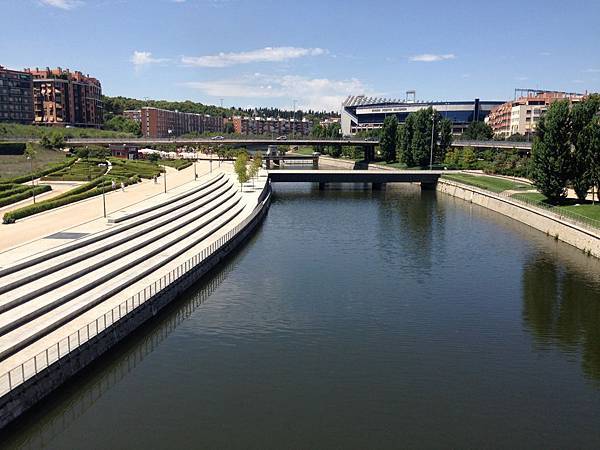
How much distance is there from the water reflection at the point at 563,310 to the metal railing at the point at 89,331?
21.8m

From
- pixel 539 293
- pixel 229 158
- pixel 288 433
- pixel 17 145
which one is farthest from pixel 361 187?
pixel 288 433

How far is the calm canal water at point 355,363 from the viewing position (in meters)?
19.8

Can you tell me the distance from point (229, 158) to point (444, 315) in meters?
121

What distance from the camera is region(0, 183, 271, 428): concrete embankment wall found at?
19.1 m

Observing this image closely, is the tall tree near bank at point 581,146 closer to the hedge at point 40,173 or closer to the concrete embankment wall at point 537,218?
the concrete embankment wall at point 537,218

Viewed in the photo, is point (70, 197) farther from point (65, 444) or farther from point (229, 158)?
point (229, 158)

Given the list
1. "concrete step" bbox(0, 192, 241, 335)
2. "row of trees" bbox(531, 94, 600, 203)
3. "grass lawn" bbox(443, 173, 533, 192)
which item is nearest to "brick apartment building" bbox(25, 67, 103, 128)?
"grass lawn" bbox(443, 173, 533, 192)

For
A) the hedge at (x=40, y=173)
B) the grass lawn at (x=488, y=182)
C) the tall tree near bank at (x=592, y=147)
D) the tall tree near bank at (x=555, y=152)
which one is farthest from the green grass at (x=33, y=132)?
the tall tree near bank at (x=592, y=147)

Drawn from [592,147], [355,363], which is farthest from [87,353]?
[592,147]

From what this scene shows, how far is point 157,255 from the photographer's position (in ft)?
124

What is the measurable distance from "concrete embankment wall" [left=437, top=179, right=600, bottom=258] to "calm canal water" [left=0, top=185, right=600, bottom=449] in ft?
10.3

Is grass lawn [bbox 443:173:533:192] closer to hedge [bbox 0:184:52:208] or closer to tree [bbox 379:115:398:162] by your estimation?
tree [bbox 379:115:398:162]

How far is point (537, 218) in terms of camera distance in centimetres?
6100

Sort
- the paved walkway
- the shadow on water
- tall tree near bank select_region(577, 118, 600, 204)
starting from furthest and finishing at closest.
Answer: tall tree near bank select_region(577, 118, 600, 204) < the paved walkway < the shadow on water
